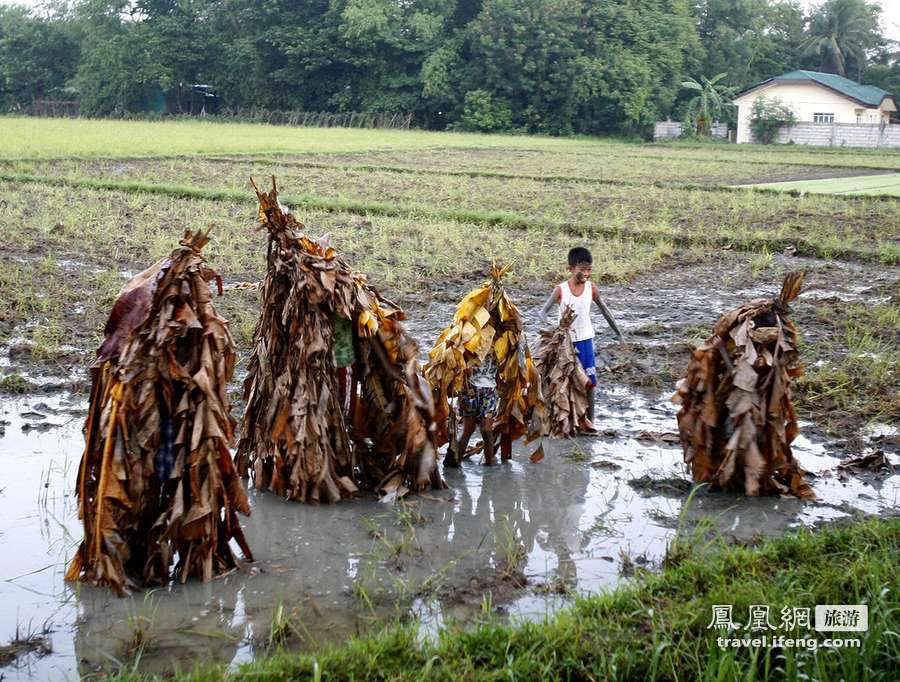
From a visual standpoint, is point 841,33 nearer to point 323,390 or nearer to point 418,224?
point 418,224

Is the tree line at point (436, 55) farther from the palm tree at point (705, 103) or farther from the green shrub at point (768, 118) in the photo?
the green shrub at point (768, 118)

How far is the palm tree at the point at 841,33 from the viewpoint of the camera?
2112 inches

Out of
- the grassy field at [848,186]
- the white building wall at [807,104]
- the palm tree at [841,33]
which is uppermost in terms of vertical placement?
the palm tree at [841,33]

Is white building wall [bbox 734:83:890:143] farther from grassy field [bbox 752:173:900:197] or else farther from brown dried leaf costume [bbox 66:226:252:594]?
brown dried leaf costume [bbox 66:226:252:594]

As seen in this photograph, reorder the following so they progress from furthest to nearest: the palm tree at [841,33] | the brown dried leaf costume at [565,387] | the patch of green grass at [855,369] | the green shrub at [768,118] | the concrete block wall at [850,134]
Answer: the palm tree at [841,33]
the green shrub at [768,118]
the concrete block wall at [850,134]
the patch of green grass at [855,369]
the brown dried leaf costume at [565,387]

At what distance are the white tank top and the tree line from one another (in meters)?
39.5

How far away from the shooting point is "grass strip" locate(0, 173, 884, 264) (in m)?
12.2

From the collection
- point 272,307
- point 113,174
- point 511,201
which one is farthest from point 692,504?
point 113,174

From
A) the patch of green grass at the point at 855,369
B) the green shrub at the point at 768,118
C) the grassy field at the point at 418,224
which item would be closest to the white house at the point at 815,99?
the green shrub at the point at 768,118

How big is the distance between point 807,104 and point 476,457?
144 ft

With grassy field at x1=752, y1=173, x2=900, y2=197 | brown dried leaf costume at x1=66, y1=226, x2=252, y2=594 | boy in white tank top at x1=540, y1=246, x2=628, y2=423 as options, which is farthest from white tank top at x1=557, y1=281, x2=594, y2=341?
grassy field at x1=752, y1=173, x2=900, y2=197

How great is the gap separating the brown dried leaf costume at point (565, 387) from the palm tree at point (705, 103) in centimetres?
4192

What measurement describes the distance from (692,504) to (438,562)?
1436mm

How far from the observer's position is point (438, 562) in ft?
13.8
